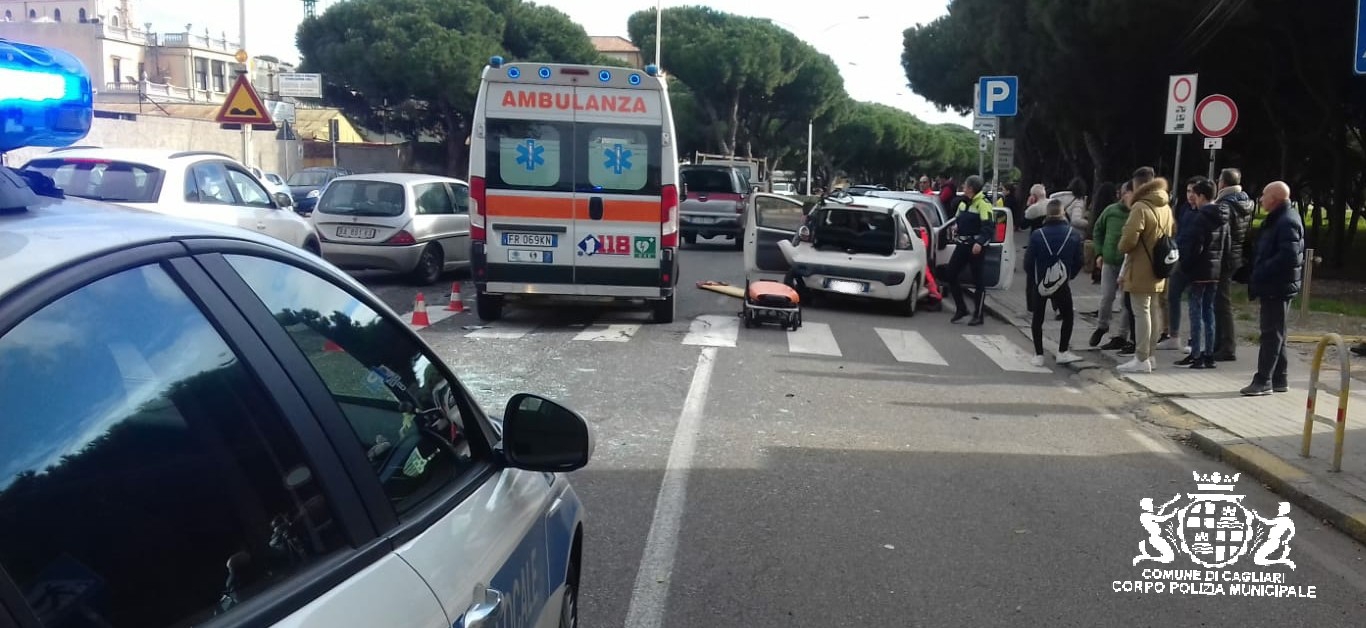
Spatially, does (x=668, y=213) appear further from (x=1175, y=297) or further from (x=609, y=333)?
(x=1175, y=297)

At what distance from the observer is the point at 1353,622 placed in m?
4.92

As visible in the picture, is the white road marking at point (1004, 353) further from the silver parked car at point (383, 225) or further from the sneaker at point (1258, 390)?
the silver parked car at point (383, 225)

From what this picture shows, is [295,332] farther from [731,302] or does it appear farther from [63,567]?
[731,302]

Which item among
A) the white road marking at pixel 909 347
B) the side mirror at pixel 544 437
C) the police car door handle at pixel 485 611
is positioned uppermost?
the side mirror at pixel 544 437

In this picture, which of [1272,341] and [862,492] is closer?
[862,492]

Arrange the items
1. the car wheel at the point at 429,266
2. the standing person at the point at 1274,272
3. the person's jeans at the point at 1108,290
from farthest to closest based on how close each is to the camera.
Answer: the car wheel at the point at 429,266, the person's jeans at the point at 1108,290, the standing person at the point at 1274,272

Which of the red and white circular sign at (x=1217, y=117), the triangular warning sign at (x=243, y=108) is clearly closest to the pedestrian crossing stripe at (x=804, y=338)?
the red and white circular sign at (x=1217, y=117)

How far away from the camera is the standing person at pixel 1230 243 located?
35.6ft

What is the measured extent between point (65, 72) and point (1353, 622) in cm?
507

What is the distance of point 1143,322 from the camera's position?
35.8 feet

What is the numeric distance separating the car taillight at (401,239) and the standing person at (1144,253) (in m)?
9.08

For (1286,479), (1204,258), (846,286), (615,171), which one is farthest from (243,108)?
(1286,479)

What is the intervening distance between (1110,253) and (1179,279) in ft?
3.16

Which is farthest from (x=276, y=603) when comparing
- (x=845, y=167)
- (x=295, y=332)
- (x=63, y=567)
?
(x=845, y=167)
